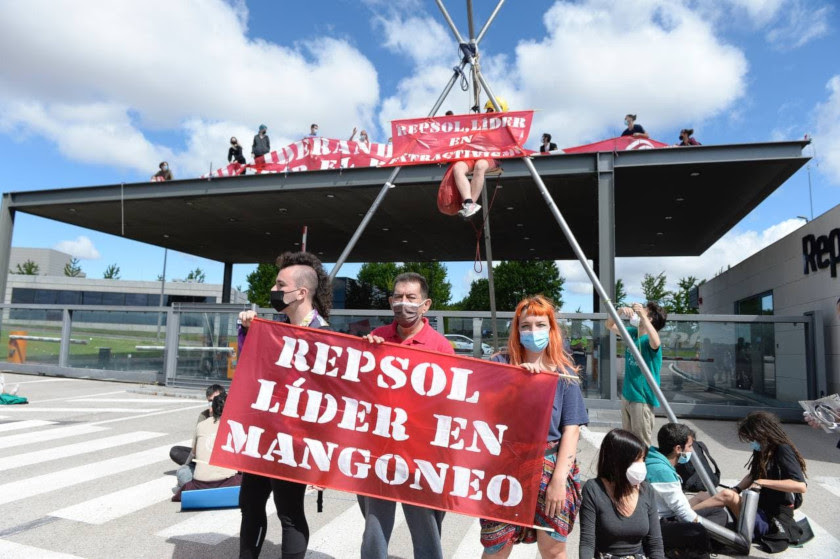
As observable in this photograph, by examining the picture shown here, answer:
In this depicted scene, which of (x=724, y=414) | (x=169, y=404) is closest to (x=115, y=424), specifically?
(x=169, y=404)

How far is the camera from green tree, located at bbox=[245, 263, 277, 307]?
2205 inches

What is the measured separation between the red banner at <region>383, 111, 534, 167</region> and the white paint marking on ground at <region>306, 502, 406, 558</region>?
3.43m

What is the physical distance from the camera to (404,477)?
121 inches

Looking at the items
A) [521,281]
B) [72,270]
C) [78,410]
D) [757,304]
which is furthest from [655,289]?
[72,270]

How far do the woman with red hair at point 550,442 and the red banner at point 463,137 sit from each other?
2677 mm

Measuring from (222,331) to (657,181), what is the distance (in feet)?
42.3

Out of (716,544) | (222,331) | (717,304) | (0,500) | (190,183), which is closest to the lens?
(716,544)

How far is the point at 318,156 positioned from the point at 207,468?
12.9 metres

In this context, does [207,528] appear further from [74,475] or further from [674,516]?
[674,516]

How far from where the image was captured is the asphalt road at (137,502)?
4293mm

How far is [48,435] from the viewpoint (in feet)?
28.1

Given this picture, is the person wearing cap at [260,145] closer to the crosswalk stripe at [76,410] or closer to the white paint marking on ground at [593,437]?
the crosswalk stripe at [76,410]

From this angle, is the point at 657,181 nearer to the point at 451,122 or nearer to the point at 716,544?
the point at 451,122

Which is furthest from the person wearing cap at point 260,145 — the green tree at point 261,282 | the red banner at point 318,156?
the green tree at point 261,282
